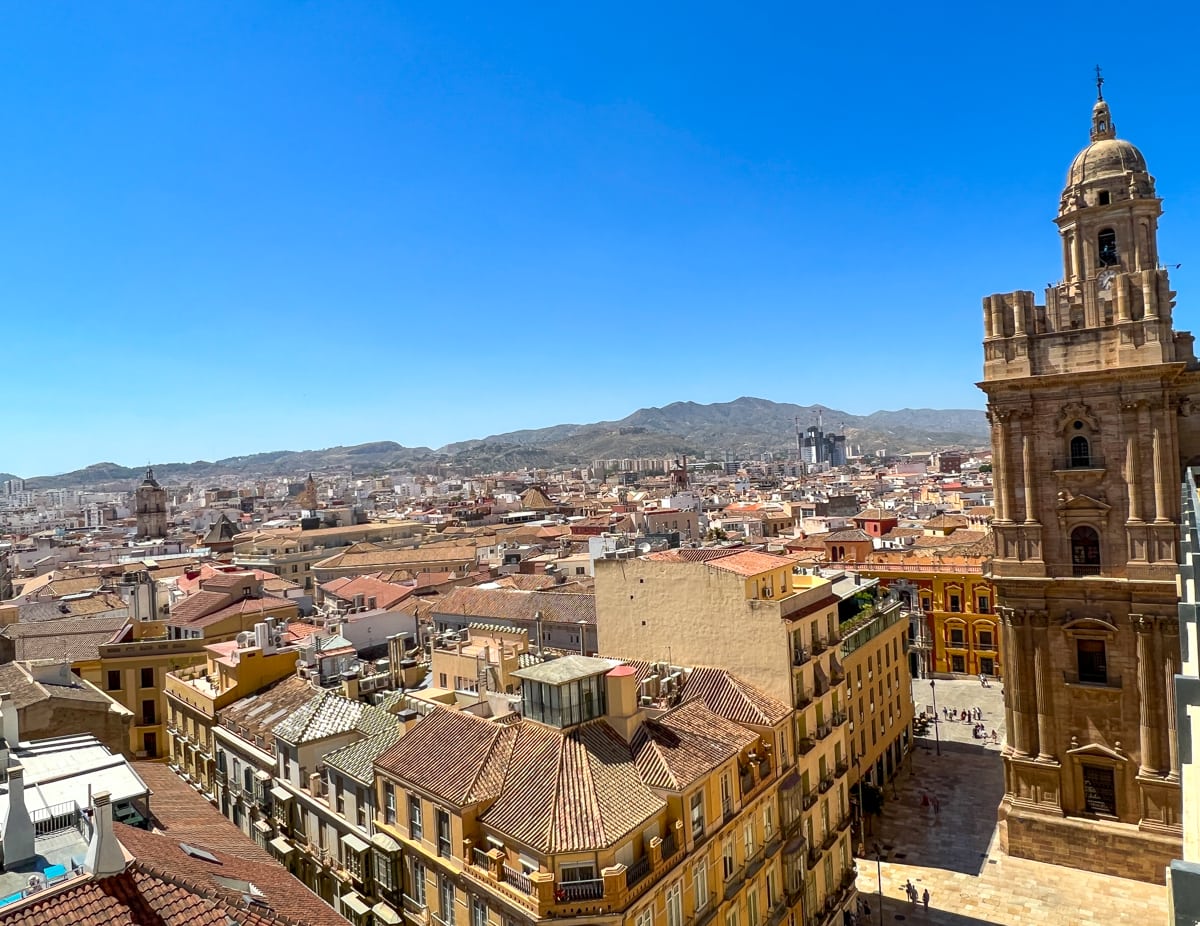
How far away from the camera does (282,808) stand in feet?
85.9

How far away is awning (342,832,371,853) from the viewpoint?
2138 cm

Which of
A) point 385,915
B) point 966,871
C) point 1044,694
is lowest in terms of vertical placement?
point 966,871

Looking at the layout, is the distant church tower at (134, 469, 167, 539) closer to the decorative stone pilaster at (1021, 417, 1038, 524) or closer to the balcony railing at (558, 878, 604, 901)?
the decorative stone pilaster at (1021, 417, 1038, 524)

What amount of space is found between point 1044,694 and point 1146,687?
3.38 meters

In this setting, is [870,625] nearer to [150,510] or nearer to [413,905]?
[413,905]

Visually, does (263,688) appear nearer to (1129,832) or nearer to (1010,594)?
(1010,594)

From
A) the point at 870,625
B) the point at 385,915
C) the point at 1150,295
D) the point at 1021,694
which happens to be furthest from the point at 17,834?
the point at 1150,295

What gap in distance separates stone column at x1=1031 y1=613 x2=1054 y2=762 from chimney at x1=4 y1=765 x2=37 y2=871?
31.1m

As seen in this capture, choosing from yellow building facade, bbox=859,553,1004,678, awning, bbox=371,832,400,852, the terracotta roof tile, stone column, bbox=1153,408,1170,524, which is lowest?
yellow building facade, bbox=859,553,1004,678

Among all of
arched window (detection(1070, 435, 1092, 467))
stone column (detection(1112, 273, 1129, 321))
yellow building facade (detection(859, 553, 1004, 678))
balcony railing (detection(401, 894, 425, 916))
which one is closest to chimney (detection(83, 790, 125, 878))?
balcony railing (detection(401, 894, 425, 916))

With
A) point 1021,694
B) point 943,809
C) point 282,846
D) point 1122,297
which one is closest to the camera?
point 282,846

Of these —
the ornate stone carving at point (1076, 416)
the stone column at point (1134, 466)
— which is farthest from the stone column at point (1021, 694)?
the ornate stone carving at point (1076, 416)

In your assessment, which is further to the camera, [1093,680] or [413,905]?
[1093,680]

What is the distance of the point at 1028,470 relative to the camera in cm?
2973
